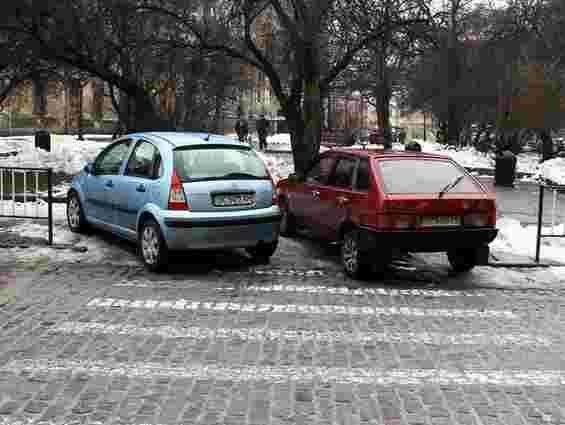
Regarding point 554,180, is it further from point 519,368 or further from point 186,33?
point 519,368

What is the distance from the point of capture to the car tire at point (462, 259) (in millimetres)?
10148

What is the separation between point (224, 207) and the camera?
962 cm

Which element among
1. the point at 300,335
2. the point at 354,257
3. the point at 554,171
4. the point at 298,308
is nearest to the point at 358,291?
the point at 354,257

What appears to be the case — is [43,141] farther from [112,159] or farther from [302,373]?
[302,373]

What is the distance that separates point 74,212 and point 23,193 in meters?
0.80

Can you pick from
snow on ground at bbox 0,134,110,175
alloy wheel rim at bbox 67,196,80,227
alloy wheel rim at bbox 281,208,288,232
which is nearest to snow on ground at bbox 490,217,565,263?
alloy wheel rim at bbox 281,208,288,232

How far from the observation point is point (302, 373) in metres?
5.73

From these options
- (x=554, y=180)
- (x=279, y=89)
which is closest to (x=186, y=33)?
(x=279, y=89)

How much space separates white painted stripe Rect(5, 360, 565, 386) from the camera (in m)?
5.61

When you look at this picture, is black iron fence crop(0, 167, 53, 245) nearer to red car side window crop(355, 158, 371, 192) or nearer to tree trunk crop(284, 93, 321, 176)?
red car side window crop(355, 158, 371, 192)

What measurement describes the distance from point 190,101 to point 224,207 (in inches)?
644

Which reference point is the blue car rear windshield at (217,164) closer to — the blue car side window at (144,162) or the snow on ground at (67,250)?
the blue car side window at (144,162)

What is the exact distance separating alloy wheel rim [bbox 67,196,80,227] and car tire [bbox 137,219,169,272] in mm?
2462

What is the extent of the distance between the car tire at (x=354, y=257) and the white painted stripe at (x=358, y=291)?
407mm
